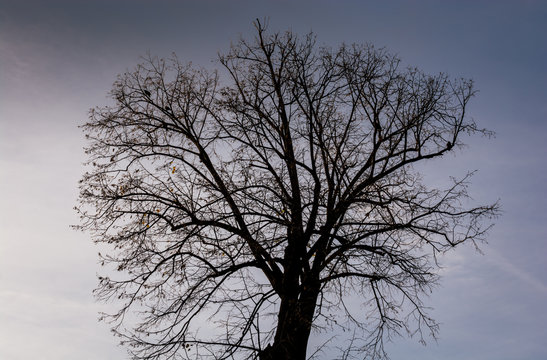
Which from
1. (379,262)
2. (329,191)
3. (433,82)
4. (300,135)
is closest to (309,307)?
(379,262)

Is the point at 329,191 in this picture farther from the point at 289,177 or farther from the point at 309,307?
the point at 309,307

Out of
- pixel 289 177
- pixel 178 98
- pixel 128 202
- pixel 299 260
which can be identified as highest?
pixel 178 98

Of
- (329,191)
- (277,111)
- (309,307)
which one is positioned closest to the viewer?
(309,307)

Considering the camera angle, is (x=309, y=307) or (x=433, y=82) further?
(x=433, y=82)

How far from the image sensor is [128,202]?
11.2 meters

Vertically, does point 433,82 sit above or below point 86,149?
above

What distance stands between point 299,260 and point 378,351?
2.40 meters

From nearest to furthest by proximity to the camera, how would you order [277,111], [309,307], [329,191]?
[309,307], [329,191], [277,111]

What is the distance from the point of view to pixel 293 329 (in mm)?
9922

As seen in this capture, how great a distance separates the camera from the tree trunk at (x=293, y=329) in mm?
9680

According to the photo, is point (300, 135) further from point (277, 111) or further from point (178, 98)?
point (178, 98)

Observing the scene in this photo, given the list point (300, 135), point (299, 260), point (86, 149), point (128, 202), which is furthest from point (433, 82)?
point (86, 149)

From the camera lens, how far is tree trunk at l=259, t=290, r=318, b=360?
9.68 meters

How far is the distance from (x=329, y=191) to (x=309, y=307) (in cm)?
245
